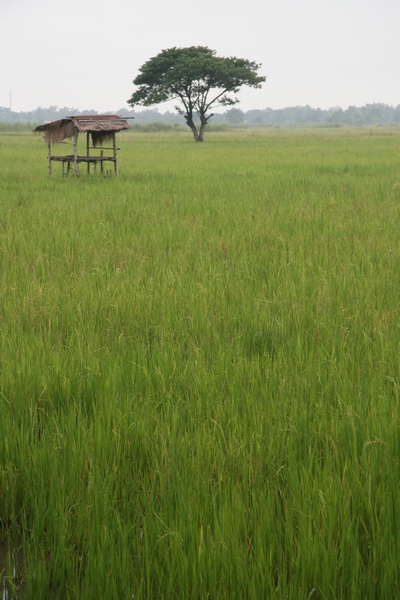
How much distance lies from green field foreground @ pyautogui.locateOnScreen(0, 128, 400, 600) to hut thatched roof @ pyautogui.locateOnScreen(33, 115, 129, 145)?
1136 centimetres

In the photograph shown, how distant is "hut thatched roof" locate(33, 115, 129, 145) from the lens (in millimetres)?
17861

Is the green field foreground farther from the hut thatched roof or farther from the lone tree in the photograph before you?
the lone tree

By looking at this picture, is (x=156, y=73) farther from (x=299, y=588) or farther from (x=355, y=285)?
(x=299, y=588)

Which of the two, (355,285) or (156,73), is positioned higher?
(156,73)

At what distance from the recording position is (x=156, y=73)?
5200 cm

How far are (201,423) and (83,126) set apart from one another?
52.4 ft

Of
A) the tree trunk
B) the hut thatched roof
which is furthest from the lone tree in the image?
the hut thatched roof

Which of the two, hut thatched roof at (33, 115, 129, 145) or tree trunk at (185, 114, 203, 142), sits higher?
tree trunk at (185, 114, 203, 142)

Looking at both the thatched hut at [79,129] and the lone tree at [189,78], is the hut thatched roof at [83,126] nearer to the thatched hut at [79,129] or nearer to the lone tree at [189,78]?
the thatched hut at [79,129]

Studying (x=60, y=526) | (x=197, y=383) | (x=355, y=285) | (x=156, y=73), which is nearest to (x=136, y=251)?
(x=355, y=285)

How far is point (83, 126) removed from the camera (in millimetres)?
17781

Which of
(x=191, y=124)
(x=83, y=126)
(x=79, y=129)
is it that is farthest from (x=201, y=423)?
(x=191, y=124)

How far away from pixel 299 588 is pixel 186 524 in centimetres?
43

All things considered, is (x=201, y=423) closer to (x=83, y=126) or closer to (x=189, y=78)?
(x=83, y=126)
